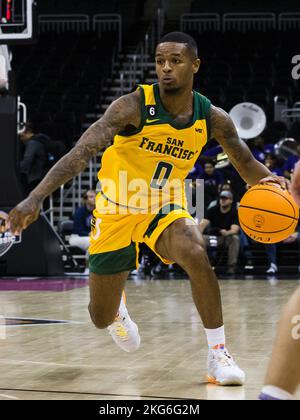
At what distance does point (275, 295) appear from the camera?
989 cm

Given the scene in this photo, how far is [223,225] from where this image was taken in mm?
13094

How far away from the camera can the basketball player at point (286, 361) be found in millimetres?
2988

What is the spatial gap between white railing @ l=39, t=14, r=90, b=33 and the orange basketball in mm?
19497

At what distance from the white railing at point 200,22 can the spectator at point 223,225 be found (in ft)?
36.3

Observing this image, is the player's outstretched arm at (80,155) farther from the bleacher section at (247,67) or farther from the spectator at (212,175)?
the bleacher section at (247,67)

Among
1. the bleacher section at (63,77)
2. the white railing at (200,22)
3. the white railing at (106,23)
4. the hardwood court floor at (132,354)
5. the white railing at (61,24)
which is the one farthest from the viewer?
the white railing at (61,24)

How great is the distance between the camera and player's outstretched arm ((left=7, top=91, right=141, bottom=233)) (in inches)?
153

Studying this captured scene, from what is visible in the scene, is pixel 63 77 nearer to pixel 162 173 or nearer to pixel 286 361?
pixel 162 173

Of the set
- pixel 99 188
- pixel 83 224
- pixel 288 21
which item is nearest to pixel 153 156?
pixel 99 188

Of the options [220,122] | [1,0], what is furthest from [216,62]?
[220,122]

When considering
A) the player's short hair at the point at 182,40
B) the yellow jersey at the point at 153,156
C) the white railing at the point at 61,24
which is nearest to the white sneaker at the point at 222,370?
the yellow jersey at the point at 153,156

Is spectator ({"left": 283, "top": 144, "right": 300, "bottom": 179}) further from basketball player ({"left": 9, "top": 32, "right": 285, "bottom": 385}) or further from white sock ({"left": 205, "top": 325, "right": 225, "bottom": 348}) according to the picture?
white sock ({"left": 205, "top": 325, "right": 225, "bottom": 348})

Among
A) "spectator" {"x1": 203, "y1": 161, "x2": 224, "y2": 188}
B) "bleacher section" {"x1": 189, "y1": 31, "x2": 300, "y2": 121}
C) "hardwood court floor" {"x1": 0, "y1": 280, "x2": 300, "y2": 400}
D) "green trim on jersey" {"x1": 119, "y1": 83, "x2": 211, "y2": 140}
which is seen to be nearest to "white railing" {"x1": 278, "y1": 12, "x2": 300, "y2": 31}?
"bleacher section" {"x1": 189, "y1": 31, "x2": 300, "y2": 121}

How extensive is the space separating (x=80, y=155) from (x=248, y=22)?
20087mm
